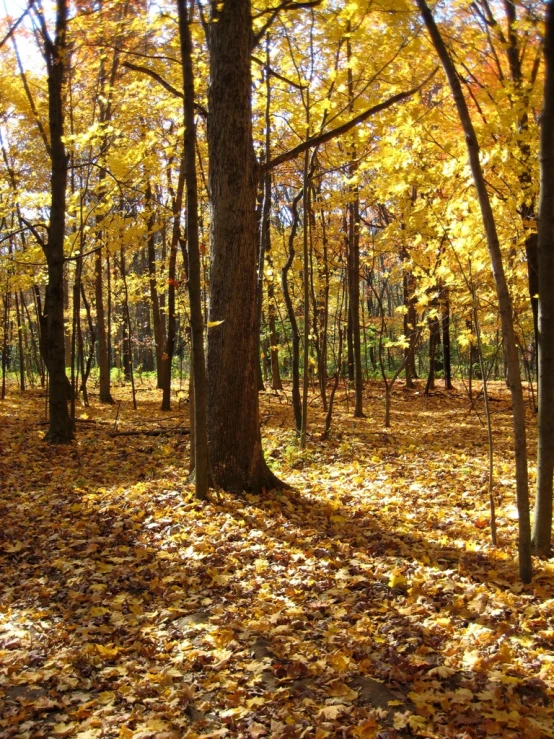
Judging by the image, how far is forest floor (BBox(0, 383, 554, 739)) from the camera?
8.59 feet

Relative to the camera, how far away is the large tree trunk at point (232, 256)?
5.49m

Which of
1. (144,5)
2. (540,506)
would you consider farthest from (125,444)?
(540,506)

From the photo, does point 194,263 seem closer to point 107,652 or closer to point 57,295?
point 107,652

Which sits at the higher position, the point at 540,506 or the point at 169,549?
the point at 540,506

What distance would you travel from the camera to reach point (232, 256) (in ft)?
18.4

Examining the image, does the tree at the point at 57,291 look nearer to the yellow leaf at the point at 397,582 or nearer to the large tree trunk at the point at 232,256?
the large tree trunk at the point at 232,256

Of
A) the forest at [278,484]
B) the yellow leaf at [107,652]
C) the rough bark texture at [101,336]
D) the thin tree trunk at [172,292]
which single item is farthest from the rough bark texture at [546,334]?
the rough bark texture at [101,336]

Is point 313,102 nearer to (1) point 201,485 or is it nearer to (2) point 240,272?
(2) point 240,272

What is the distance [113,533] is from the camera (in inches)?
197

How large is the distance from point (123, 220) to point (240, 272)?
512cm

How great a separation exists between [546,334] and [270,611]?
2680mm

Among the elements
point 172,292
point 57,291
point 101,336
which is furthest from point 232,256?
point 101,336

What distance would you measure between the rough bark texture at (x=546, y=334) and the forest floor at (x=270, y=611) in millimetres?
456

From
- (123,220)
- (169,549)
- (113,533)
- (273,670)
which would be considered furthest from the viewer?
(123,220)
